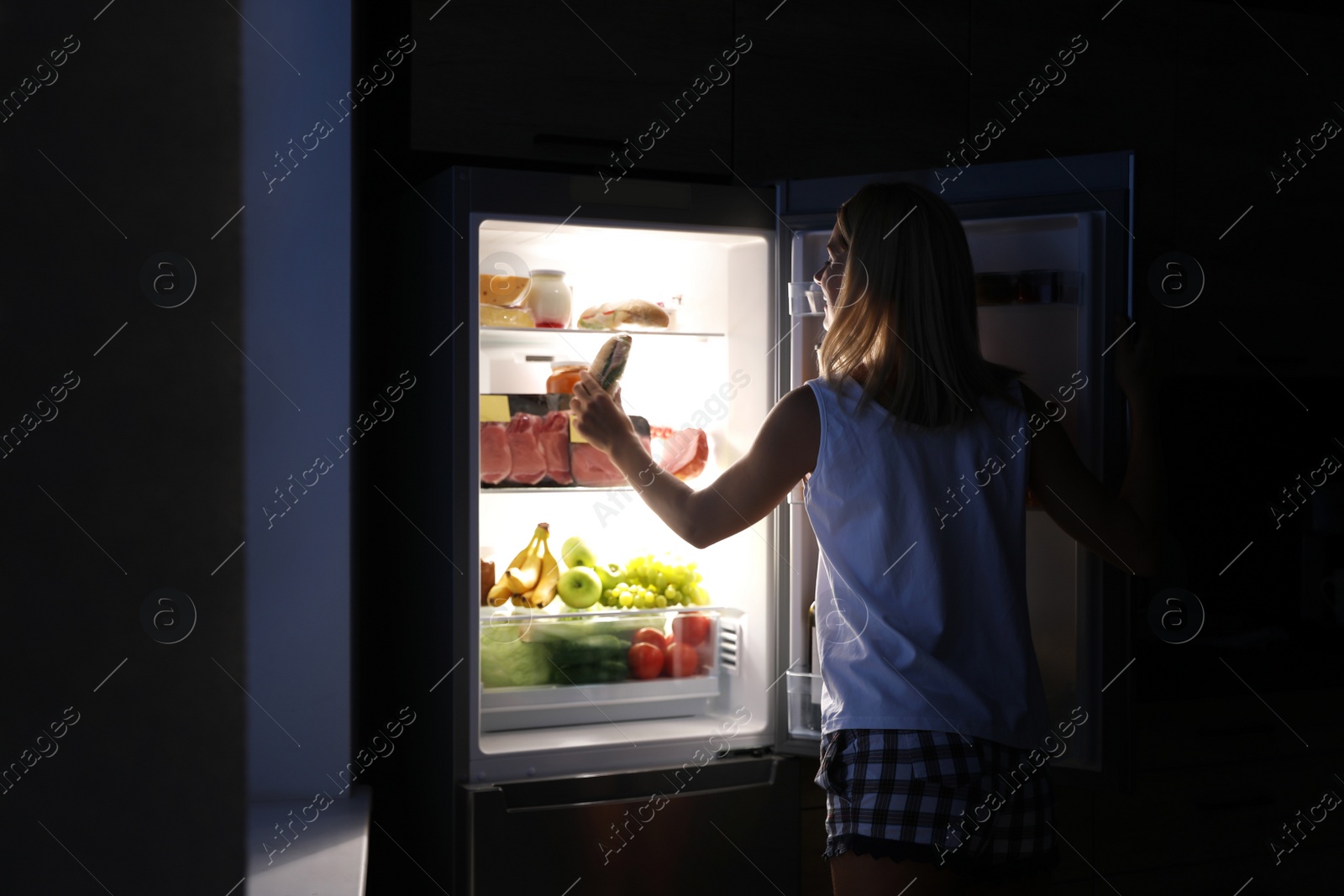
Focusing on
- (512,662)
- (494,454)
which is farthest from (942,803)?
(494,454)

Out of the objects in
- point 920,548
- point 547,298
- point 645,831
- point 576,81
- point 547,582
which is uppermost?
point 576,81

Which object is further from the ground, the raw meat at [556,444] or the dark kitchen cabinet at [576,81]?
the dark kitchen cabinet at [576,81]

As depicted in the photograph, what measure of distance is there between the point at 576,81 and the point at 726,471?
805mm

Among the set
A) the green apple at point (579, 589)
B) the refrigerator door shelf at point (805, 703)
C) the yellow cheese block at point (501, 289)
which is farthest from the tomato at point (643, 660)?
the yellow cheese block at point (501, 289)

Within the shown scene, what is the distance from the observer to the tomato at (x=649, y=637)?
1.85 meters

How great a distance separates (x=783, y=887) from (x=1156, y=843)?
72 centimetres

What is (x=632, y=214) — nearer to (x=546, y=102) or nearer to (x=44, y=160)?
(x=546, y=102)

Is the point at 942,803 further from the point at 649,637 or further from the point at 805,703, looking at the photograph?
the point at 649,637

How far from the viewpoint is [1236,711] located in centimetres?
187

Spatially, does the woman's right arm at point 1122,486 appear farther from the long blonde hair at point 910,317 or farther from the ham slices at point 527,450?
the ham slices at point 527,450

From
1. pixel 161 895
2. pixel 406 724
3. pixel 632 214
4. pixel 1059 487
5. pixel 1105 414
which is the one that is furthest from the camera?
pixel 406 724

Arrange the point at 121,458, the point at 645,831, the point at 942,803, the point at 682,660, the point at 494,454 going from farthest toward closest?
the point at 682,660, the point at 494,454, the point at 645,831, the point at 942,803, the point at 121,458

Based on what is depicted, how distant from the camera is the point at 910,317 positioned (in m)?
1.29

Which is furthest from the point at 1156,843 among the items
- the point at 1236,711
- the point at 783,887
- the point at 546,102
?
the point at 546,102
